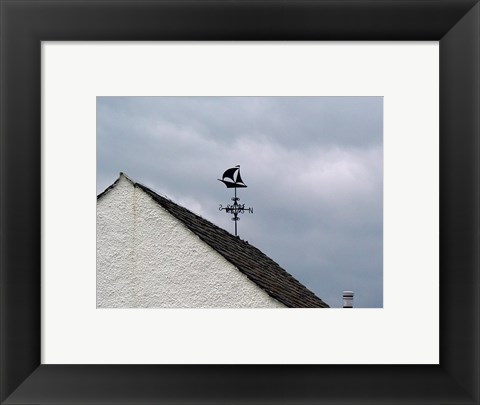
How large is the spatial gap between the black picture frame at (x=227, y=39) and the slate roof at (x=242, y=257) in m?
1.50

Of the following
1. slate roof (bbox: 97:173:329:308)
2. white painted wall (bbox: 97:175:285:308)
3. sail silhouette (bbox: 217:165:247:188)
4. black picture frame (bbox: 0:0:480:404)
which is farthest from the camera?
sail silhouette (bbox: 217:165:247:188)

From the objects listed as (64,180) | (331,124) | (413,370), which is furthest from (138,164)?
(413,370)

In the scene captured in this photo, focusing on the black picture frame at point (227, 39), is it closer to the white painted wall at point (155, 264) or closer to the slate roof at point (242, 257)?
the white painted wall at point (155, 264)

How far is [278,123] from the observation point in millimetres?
2219

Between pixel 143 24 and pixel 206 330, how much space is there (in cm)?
59

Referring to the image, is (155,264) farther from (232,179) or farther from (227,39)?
(227,39)

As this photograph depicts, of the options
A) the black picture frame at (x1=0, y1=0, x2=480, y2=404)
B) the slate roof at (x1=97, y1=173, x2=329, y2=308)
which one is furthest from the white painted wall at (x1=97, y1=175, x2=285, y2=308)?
the black picture frame at (x1=0, y1=0, x2=480, y2=404)

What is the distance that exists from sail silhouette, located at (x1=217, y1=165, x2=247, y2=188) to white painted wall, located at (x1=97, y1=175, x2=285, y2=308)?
1.16 ft

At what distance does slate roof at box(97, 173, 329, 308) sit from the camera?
9.94 feet

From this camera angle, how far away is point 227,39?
1180 mm

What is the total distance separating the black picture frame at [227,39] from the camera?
1153mm

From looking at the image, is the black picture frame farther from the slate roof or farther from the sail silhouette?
the sail silhouette

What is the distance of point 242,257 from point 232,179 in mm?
915

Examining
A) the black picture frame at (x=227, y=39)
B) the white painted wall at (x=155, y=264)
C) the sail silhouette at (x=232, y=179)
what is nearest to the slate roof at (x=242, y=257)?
the white painted wall at (x=155, y=264)
